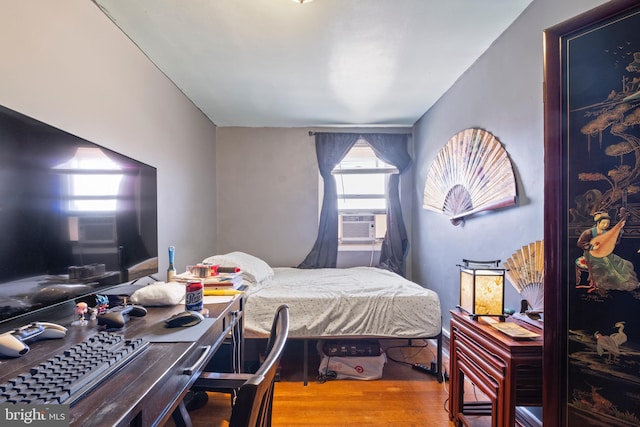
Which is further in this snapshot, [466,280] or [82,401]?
[466,280]

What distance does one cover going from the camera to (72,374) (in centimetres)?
64

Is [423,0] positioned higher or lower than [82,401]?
higher

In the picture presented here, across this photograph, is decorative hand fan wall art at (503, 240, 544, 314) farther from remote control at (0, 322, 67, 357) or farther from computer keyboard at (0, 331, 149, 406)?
remote control at (0, 322, 67, 357)

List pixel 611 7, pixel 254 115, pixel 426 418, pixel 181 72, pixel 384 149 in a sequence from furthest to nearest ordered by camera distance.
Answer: pixel 384 149 → pixel 254 115 → pixel 181 72 → pixel 426 418 → pixel 611 7

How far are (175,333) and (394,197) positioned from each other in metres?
3.05

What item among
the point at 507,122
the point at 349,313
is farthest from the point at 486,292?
the point at 507,122

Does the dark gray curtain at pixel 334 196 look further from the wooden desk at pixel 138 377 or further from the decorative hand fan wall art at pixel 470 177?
the wooden desk at pixel 138 377

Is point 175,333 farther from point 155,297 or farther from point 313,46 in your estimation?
point 313,46

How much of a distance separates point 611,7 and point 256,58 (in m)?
1.90

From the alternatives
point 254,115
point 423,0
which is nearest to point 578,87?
point 423,0

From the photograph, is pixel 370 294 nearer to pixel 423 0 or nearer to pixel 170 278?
pixel 170 278

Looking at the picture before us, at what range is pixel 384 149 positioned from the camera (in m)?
3.57

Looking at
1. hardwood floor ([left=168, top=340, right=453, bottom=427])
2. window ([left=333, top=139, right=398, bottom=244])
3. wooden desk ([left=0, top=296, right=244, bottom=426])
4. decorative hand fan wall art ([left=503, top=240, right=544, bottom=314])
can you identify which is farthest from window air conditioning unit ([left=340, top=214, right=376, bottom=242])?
wooden desk ([left=0, top=296, right=244, bottom=426])

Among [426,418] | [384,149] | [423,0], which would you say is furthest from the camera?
[384,149]
